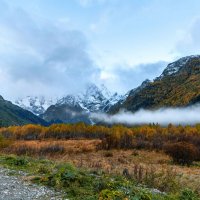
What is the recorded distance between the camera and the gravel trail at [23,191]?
17.6 metres

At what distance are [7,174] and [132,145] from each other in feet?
237

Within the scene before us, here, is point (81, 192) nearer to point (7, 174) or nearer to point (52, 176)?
point (52, 176)

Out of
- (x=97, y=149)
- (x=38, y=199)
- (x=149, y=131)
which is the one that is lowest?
(x=38, y=199)

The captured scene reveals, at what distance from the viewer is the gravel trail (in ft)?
57.7

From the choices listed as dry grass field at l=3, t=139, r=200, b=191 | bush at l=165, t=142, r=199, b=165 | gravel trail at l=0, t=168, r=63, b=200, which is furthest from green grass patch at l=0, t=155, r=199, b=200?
bush at l=165, t=142, r=199, b=165

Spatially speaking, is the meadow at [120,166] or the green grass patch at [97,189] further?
the meadow at [120,166]

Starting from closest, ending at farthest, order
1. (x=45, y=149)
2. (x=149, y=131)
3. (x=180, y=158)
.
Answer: (x=180, y=158)
(x=45, y=149)
(x=149, y=131)

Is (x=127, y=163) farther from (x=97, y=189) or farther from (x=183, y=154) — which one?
(x=97, y=189)

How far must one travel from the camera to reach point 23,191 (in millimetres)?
18969

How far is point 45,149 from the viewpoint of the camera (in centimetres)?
7162

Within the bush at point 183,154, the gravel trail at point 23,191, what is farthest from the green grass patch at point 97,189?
the bush at point 183,154

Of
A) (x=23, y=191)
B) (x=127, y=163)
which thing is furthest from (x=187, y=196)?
(x=127, y=163)

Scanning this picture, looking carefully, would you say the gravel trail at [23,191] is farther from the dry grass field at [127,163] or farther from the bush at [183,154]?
the bush at [183,154]

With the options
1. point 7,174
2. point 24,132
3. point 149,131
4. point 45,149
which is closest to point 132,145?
point 45,149
